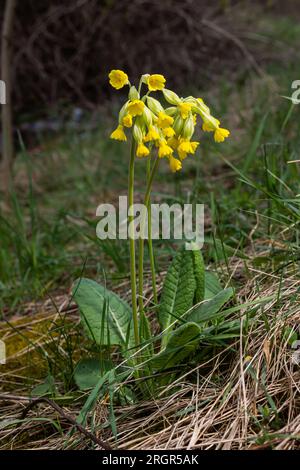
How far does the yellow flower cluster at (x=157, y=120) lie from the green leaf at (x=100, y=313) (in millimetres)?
479

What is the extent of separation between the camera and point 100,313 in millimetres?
1955

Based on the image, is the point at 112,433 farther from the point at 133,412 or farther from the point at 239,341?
the point at 239,341

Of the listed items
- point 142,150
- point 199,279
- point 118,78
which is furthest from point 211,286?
point 118,78

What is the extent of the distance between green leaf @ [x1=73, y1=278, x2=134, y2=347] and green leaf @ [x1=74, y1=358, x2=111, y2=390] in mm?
68

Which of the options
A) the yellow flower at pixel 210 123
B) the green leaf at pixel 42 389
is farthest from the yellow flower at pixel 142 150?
the green leaf at pixel 42 389

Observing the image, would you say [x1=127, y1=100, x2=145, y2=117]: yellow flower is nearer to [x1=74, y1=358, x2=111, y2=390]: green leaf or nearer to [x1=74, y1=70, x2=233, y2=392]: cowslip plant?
[x1=74, y1=70, x2=233, y2=392]: cowslip plant

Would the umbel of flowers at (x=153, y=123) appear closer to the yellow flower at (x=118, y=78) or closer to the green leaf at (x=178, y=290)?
the yellow flower at (x=118, y=78)

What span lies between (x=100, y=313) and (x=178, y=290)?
25cm

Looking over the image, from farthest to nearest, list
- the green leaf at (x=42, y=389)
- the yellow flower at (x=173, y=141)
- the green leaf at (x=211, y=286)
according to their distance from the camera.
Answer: the green leaf at (x=211, y=286), the green leaf at (x=42, y=389), the yellow flower at (x=173, y=141)

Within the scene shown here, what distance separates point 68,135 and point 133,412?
3.93 meters

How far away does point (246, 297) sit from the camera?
1987 mm

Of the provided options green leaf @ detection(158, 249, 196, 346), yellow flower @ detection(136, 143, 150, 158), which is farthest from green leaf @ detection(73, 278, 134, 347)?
yellow flower @ detection(136, 143, 150, 158)

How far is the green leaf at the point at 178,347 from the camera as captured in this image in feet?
5.62
